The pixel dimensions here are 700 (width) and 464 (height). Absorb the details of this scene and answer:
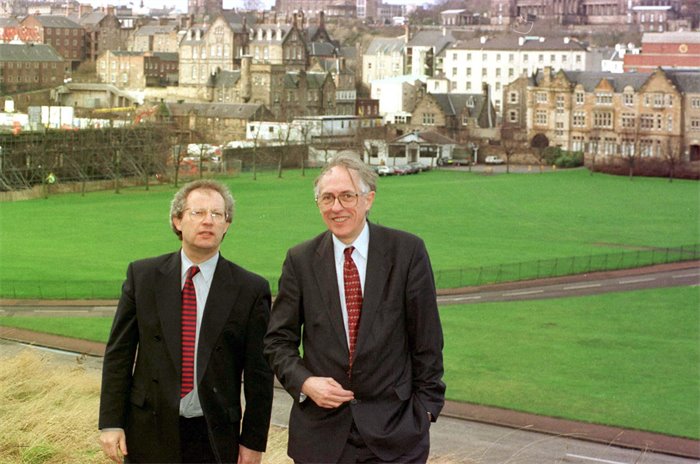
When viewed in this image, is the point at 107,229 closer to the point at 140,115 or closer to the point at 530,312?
the point at 530,312

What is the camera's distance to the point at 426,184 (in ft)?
196

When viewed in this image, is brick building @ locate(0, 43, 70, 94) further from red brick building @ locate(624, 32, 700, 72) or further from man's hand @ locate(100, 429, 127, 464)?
man's hand @ locate(100, 429, 127, 464)

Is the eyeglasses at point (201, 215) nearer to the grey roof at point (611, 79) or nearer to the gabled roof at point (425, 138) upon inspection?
the gabled roof at point (425, 138)

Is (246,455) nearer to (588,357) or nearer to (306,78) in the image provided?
(588,357)

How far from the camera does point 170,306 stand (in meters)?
6.52

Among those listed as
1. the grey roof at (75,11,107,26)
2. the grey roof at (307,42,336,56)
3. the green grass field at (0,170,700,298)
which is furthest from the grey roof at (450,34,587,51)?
the green grass field at (0,170,700,298)

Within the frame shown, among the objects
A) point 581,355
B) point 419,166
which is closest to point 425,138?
point 419,166

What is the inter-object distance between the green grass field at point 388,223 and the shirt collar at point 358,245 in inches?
900

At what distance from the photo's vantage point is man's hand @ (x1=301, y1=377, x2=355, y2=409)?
19.8ft

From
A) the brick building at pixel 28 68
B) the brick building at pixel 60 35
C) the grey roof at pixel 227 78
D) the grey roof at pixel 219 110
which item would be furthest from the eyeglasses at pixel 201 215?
the grey roof at pixel 227 78

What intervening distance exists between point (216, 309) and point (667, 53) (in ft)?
287

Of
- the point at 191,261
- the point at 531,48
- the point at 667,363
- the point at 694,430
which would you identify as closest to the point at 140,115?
the point at 531,48

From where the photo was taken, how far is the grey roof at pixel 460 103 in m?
83.9

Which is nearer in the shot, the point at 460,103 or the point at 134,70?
the point at 460,103
